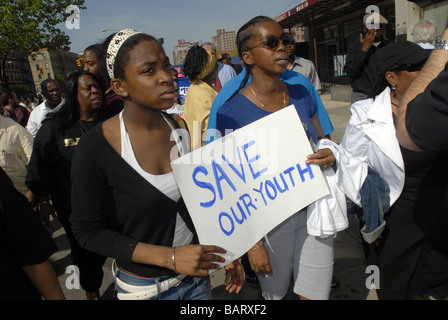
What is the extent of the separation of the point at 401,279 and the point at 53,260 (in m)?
3.76

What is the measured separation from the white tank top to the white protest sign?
5cm

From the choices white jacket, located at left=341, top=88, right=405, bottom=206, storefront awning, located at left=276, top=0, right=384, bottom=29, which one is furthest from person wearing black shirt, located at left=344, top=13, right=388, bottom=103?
storefront awning, located at left=276, top=0, right=384, bottom=29

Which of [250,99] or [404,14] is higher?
[404,14]

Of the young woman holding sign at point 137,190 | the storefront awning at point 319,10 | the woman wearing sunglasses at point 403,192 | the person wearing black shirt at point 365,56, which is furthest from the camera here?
the storefront awning at point 319,10

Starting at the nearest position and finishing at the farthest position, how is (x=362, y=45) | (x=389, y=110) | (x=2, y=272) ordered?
(x=2, y=272) → (x=389, y=110) → (x=362, y=45)

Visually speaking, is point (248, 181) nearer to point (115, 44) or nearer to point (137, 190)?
point (137, 190)

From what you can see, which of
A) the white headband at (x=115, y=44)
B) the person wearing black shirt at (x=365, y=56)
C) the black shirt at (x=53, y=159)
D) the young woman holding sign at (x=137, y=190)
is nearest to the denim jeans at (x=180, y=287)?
the young woman holding sign at (x=137, y=190)

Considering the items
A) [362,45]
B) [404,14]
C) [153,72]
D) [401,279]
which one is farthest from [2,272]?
[404,14]

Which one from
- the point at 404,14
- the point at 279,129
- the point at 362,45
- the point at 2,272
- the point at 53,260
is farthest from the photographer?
the point at 404,14

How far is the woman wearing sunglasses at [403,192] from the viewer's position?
65.4 inches

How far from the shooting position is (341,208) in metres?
1.70

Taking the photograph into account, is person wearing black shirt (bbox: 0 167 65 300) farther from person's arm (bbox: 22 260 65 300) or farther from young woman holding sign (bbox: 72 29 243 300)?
young woman holding sign (bbox: 72 29 243 300)

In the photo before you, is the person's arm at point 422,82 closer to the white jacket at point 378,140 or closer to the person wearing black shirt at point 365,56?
the white jacket at point 378,140

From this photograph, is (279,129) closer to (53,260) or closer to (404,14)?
(53,260)
